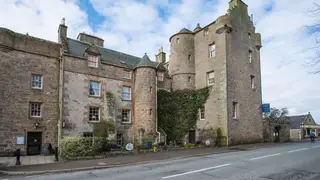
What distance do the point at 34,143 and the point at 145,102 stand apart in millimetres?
10693

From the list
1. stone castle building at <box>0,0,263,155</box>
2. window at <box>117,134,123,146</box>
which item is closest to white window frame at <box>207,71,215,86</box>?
stone castle building at <box>0,0,263,155</box>

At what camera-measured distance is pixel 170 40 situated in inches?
1158

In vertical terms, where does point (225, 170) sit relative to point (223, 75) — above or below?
below

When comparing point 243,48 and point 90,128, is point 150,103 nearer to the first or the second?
point 90,128

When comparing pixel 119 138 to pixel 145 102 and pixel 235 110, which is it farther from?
pixel 235 110

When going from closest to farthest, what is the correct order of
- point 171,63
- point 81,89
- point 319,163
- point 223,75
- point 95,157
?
point 319,163 < point 95,157 < point 81,89 < point 223,75 < point 171,63

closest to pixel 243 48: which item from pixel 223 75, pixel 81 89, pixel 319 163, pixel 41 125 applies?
pixel 223 75

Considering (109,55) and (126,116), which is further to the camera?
(109,55)

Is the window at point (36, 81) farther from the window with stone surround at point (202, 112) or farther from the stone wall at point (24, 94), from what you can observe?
the window with stone surround at point (202, 112)

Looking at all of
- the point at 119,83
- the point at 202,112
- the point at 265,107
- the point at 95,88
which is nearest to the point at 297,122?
the point at 265,107

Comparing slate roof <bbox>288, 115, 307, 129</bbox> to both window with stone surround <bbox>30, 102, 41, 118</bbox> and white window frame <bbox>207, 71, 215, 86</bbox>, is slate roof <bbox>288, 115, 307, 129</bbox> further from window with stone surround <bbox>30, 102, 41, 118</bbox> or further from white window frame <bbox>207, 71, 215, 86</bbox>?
window with stone surround <bbox>30, 102, 41, 118</bbox>

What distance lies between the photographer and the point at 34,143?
1923 cm

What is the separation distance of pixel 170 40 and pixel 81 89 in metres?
13.6

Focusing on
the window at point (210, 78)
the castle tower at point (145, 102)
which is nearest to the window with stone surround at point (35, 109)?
the castle tower at point (145, 102)
